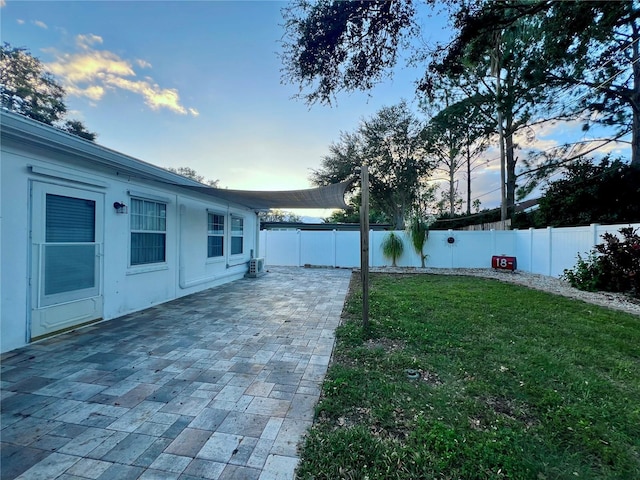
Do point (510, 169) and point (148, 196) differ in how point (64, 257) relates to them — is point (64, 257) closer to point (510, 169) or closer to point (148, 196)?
point (148, 196)

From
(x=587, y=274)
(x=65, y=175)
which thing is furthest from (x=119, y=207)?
(x=587, y=274)

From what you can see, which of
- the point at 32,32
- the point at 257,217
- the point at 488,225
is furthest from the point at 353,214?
the point at 32,32

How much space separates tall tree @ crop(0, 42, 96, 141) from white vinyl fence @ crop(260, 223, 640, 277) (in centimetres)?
1212

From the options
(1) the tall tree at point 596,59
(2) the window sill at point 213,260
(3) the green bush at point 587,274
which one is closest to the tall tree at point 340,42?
(1) the tall tree at point 596,59

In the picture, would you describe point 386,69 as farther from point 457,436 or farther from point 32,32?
point 32,32

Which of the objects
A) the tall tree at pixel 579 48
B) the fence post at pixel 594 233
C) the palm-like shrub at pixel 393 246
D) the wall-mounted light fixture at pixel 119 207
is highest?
the tall tree at pixel 579 48

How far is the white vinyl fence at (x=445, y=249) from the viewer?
9188mm

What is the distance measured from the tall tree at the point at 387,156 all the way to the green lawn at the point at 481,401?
1579 centimetres

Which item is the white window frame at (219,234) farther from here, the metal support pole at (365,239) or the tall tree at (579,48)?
the tall tree at (579,48)

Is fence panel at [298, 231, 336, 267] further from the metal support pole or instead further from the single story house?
the metal support pole

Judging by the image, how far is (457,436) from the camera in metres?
2.06

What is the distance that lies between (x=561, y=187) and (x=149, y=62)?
1375cm

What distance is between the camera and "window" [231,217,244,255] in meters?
9.57

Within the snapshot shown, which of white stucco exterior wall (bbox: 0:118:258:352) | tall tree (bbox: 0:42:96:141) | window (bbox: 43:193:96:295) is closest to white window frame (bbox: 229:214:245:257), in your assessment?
white stucco exterior wall (bbox: 0:118:258:352)
